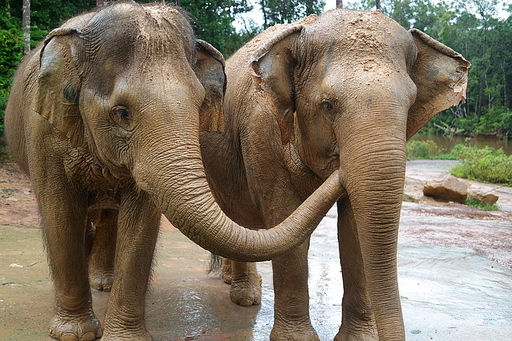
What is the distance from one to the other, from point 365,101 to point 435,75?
3.55ft

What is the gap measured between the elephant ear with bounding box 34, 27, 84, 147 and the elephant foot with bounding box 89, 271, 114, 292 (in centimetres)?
264

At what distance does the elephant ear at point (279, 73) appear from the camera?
3.90m

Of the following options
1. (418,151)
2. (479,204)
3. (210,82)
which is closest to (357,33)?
(210,82)

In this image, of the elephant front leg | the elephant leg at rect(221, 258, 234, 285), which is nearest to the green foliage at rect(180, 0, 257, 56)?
the elephant leg at rect(221, 258, 234, 285)

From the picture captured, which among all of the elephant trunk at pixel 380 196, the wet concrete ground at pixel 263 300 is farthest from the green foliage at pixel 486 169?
the elephant trunk at pixel 380 196

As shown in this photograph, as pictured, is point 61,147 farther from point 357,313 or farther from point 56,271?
point 357,313

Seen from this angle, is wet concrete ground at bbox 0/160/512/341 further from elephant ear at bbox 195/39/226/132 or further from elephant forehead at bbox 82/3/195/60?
elephant forehead at bbox 82/3/195/60

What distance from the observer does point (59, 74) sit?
3.74 metres

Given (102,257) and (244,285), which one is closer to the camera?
(244,285)

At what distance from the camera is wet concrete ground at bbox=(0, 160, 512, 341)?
4.93 m

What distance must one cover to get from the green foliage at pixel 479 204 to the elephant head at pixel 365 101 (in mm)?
10687

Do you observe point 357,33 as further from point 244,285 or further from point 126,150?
point 244,285

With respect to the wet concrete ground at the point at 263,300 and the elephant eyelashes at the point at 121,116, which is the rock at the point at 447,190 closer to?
the wet concrete ground at the point at 263,300

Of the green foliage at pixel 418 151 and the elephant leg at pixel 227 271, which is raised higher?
the elephant leg at pixel 227 271
